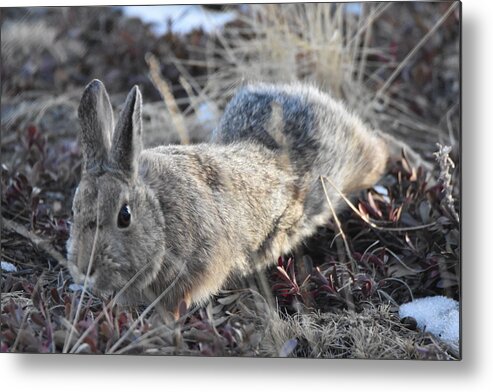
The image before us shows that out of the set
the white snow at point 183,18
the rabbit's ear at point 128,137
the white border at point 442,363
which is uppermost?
the white snow at point 183,18

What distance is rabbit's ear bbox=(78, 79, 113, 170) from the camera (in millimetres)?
3002

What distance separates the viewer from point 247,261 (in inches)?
130

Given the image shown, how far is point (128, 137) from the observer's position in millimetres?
2920

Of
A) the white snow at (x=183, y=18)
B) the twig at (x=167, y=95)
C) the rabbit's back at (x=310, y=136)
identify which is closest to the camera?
the rabbit's back at (x=310, y=136)

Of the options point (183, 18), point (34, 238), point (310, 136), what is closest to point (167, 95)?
point (183, 18)

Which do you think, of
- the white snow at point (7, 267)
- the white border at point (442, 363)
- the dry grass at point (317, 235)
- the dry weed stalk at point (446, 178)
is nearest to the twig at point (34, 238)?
the dry grass at point (317, 235)

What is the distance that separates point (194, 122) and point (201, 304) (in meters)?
1.30

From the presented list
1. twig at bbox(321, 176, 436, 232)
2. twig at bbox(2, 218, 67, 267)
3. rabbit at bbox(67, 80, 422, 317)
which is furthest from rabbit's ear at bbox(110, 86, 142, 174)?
twig at bbox(321, 176, 436, 232)

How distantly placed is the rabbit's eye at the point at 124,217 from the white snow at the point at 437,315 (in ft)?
3.39

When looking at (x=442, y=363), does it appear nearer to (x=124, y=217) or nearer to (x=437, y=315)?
(x=437, y=315)

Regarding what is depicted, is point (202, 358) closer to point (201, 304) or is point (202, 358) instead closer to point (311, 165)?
point (201, 304)

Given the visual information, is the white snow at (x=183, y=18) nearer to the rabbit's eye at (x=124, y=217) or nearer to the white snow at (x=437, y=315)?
the rabbit's eye at (x=124, y=217)

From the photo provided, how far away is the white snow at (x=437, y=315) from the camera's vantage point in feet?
10.2

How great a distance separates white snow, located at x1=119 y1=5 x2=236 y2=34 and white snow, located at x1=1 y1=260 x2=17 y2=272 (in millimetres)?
1223
